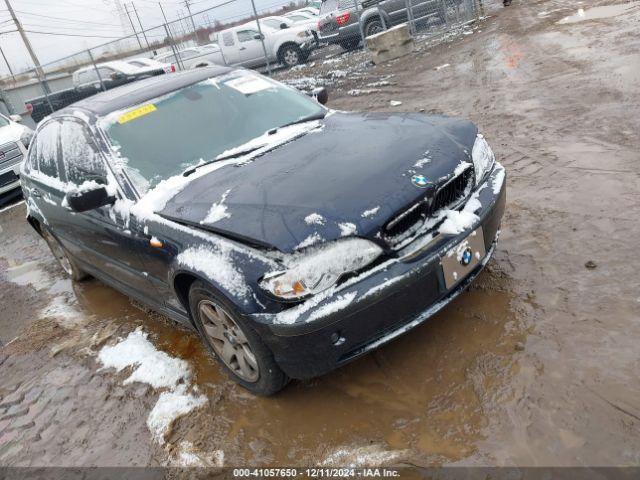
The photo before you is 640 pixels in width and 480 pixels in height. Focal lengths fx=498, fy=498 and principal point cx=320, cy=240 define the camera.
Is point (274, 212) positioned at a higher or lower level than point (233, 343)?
higher

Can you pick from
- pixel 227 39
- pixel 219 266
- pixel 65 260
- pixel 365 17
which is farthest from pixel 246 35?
pixel 219 266

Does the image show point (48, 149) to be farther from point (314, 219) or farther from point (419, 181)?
point (419, 181)

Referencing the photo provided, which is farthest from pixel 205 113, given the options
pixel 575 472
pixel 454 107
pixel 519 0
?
pixel 519 0

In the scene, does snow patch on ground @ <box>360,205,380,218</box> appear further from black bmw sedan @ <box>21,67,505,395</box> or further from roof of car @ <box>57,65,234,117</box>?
roof of car @ <box>57,65,234,117</box>

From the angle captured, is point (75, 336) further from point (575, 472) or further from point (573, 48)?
point (573, 48)

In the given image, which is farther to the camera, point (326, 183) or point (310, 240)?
point (326, 183)

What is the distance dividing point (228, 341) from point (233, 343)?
35 millimetres

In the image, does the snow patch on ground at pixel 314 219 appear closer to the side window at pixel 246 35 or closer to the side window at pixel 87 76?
the side window at pixel 246 35

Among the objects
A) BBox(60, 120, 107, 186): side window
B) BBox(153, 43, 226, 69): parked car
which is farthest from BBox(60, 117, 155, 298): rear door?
BBox(153, 43, 226, 69): parked car

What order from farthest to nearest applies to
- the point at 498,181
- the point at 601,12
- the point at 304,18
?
the point at 304,18
the point at 601,12
the point at 498,181

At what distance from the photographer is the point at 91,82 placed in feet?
55.9

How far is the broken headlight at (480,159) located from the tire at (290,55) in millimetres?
14169

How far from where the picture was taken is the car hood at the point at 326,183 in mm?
2295

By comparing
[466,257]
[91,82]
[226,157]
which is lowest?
[466,257]
